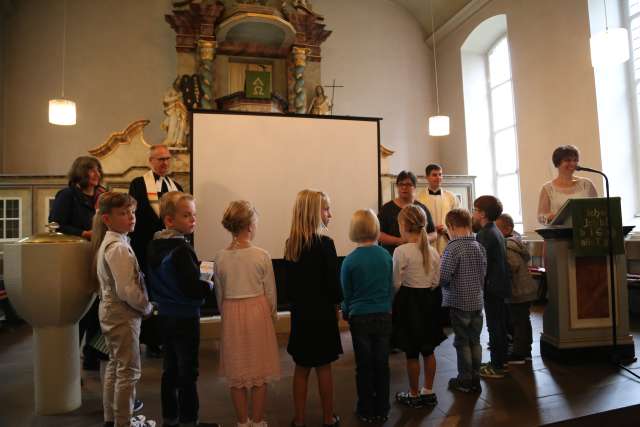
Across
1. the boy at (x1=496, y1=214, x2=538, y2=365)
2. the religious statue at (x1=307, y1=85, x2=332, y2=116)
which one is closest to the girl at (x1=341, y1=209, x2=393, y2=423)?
the boy at (x1=496, y1=214, x2=538, y2=365)

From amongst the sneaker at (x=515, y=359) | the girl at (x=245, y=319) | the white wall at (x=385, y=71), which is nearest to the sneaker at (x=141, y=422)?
the girl at (x=245, y=319)

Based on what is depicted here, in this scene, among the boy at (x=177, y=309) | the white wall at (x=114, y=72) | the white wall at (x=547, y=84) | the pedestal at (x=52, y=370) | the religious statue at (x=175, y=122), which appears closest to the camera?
the boy at (x=177, y=309)

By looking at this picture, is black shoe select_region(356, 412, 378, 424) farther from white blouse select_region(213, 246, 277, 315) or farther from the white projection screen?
the white projection screen

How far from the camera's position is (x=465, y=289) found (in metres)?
2.53

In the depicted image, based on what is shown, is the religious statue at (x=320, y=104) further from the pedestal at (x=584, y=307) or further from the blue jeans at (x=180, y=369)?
the blue jeans at (x=180, y=369)

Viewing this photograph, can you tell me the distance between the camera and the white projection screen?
4.13 metres

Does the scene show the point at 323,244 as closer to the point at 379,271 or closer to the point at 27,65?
the point at 379,271

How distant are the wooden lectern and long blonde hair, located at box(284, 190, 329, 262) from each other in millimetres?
1843

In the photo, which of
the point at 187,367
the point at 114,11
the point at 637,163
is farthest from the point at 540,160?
the point at 114,11

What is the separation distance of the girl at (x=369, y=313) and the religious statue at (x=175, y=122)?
Answer: 5616 millimetres

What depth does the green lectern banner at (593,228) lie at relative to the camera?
3.01 meters

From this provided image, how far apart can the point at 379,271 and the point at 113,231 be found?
4.10 ft

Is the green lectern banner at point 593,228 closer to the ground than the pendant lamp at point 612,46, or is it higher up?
closer to the ground

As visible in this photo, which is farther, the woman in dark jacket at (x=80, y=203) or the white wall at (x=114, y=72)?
the white wall at (x=114, y=72)
